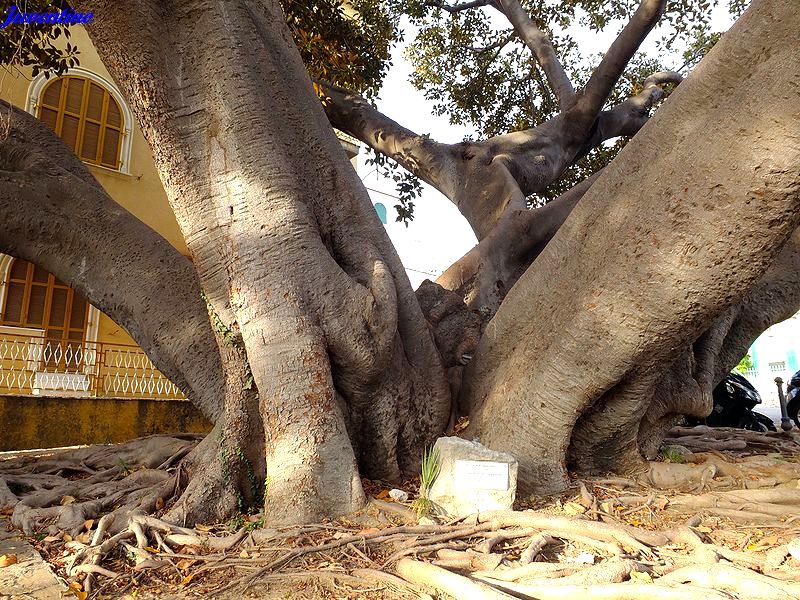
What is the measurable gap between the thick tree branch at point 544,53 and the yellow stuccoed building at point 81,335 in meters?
4.81

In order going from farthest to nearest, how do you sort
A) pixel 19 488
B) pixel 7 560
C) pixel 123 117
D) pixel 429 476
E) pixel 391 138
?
1. pixel 123 117
2. pixel 391 138
3. pixel 19 488
4. pixel 429 476
5. pixel 7 560

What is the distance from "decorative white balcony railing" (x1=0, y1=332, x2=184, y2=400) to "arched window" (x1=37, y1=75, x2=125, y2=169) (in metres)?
3.25

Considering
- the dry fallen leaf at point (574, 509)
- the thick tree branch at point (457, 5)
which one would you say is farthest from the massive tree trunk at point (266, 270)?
the thick tree branch at point (457, 5)

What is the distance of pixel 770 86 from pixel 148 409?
7.40m

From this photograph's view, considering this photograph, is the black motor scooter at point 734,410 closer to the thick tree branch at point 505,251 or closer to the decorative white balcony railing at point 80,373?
the thick tree branch at point 505,251

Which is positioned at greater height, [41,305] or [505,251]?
[41,305]

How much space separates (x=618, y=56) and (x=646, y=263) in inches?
146

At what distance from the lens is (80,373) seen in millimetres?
7980

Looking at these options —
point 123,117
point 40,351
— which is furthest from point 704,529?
point 123,117

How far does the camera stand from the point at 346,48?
6.20 metres

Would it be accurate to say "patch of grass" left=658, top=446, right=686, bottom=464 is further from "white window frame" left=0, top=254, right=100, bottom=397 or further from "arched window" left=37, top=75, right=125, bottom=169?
"arched window" left=37, top=75, right=125, bottom=169

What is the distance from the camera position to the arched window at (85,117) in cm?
947

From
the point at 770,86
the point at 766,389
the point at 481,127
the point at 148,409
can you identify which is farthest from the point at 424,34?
the point at 766,389

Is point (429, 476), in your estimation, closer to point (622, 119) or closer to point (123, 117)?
point (622, 119)
